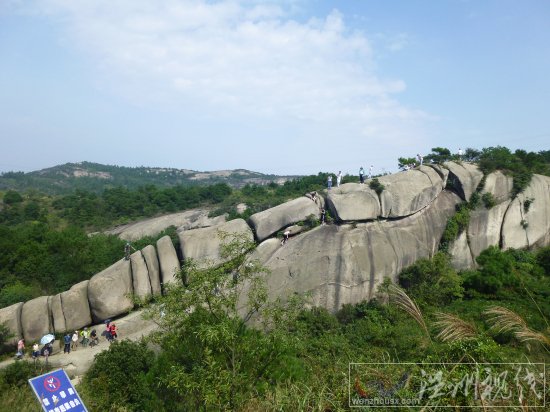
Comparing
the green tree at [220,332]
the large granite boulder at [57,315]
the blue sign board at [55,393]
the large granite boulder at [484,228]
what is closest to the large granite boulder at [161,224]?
the large granite boulder at [57,315]

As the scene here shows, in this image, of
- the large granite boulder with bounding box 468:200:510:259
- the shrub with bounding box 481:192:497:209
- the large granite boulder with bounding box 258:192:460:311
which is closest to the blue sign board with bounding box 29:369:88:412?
the large granite boulder with bounding box 258:192:460:311

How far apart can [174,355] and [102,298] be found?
13532 millimetres

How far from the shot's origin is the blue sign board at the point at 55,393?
601 cm

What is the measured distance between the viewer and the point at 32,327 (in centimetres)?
2202

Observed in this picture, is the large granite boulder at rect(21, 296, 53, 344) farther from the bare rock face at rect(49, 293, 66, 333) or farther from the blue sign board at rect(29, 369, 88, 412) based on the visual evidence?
the blue sign board at rect(29, 369, 88, 412)

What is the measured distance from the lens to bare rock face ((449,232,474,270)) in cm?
2614

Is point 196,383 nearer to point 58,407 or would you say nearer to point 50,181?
point 58,407

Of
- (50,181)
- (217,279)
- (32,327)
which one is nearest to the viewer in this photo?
(217,279)

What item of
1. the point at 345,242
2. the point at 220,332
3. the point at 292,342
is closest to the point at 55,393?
the point at 220,332

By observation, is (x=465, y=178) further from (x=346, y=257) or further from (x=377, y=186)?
(x=346, y=257)

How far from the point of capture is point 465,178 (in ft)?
89.6

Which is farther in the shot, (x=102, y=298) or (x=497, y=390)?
(x=102, y=298)

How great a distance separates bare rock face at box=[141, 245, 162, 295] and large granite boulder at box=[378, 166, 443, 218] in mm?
14157

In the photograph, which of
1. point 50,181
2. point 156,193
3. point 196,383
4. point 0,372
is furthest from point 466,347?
point 50,181
